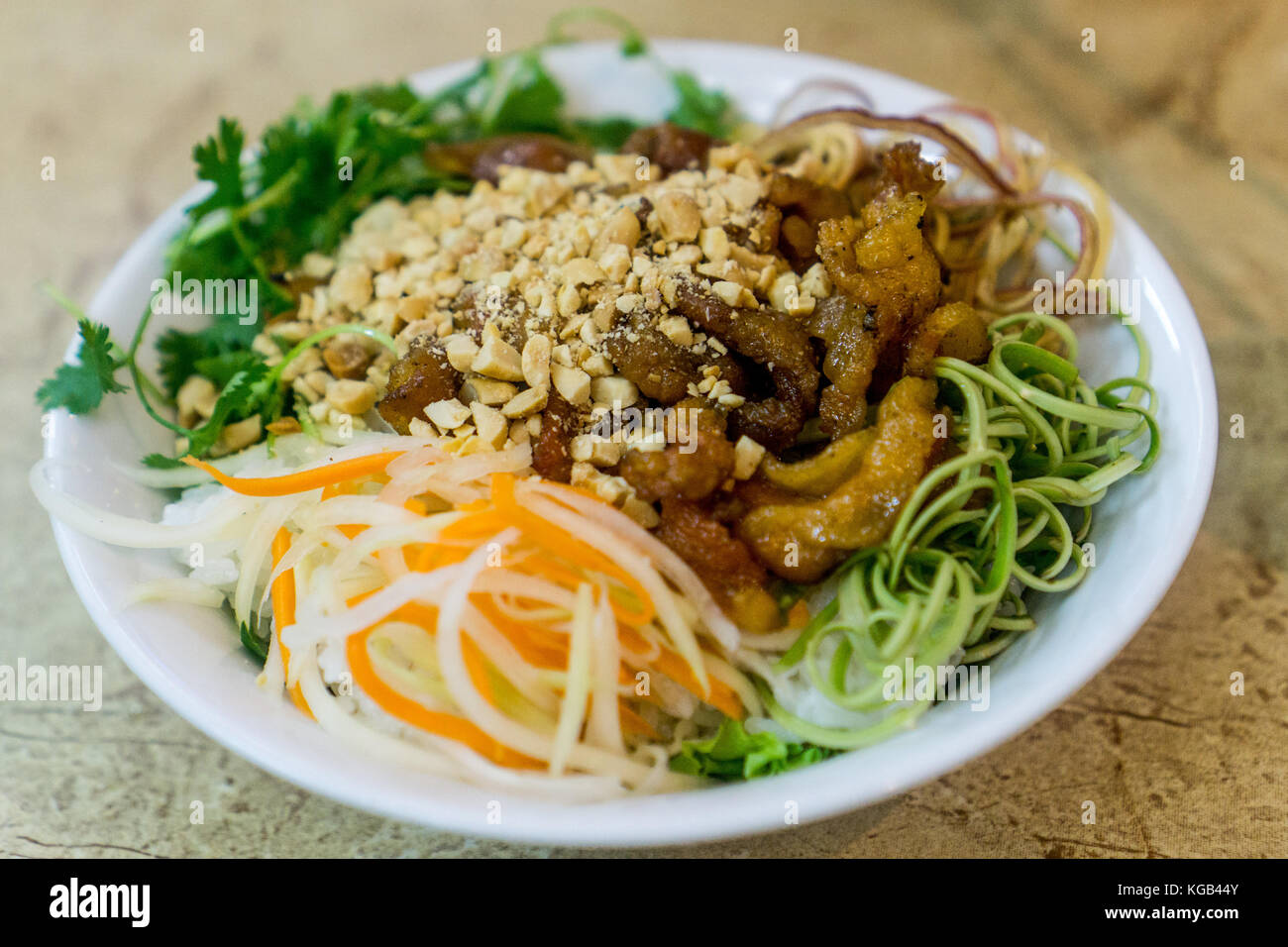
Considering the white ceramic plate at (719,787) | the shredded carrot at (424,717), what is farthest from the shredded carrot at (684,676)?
the shredded carrot at (424,717)

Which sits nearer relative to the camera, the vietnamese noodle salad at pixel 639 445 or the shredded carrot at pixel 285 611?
the vietnamese noodle salad at pixel 639 445

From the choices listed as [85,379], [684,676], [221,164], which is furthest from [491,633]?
[221,164]

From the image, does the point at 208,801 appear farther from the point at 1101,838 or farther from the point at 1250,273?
the point at 1250,273

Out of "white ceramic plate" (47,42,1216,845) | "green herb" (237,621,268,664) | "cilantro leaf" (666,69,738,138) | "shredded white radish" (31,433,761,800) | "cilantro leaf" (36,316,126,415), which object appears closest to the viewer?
"white ceramic plate" (47,42,1216,845)

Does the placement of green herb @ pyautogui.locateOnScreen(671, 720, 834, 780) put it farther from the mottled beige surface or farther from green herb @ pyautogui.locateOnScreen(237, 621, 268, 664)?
green herb @ pyautogui.locateOnScreen(237, 621, 268, 664)

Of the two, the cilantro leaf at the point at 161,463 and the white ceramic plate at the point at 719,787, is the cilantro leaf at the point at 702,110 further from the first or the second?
the cilantro leaf at the point at 161,463

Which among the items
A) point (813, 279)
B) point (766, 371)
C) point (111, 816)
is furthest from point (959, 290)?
point (111, 816)

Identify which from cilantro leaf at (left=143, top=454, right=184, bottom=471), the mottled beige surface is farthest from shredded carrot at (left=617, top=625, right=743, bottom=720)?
cilantro leaf at (left=143, top=454, right=184, bottom=471)
